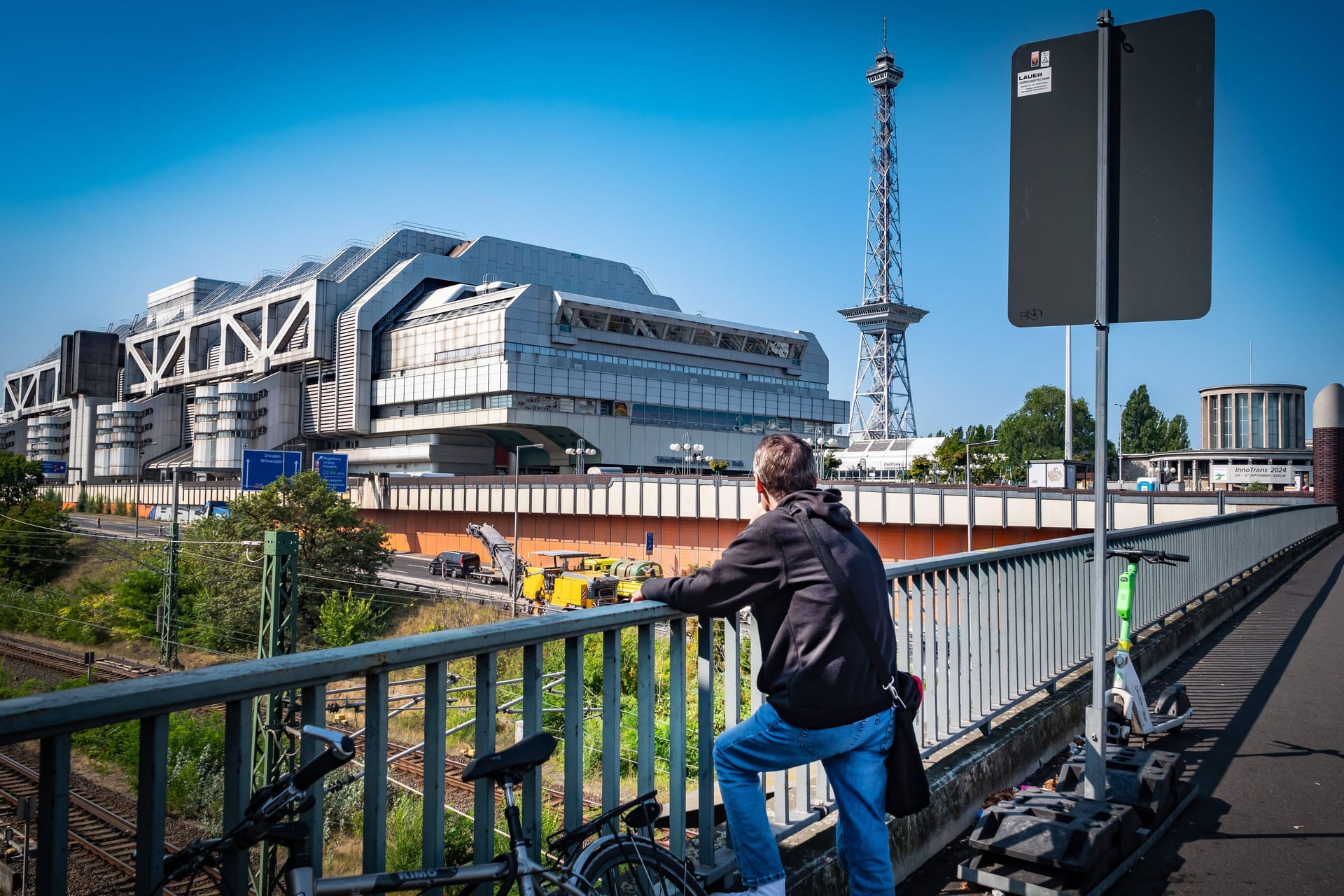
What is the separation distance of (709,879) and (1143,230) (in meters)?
3.54

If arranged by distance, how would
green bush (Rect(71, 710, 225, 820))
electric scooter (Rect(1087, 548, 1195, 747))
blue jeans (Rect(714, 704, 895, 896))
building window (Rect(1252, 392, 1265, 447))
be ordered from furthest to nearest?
building window (Rect(1252, 392, 1265, 447)) → green bush (Rect(71, 710, 225, 820)) → electric scooter (Rect(1087, 548, 1195, 747)) → blue jeans (Rect(714, 704, 895, 896))

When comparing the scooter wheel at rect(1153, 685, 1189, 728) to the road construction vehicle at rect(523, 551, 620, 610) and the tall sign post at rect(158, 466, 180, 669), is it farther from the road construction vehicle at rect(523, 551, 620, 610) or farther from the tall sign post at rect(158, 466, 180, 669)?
the tall sign post at rect(158, 466, 180, 669)

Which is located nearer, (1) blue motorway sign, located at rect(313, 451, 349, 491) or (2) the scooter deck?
(2) the scooter deck

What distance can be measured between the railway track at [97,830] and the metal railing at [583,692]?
12791 mm

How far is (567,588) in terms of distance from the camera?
3962 cm

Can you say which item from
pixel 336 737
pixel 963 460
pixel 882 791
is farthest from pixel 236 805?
pixel 963 460

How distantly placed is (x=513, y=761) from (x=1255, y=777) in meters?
5.07

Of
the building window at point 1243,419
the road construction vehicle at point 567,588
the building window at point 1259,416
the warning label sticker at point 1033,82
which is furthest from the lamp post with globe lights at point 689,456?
the warning label sticker at point 1033,82

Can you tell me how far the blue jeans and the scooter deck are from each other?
101cm

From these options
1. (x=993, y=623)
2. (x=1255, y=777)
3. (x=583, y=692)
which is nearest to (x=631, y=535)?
(x=993, y=623)

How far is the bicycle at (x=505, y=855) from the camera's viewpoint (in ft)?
6.82

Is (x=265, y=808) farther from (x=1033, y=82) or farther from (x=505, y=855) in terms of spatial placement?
(x=1033, y=82)

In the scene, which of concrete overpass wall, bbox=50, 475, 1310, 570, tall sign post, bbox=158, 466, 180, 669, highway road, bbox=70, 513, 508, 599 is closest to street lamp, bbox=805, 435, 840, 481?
concrete overpass wall, bbox=50, 475, 1310, 570

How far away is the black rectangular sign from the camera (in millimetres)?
4477
